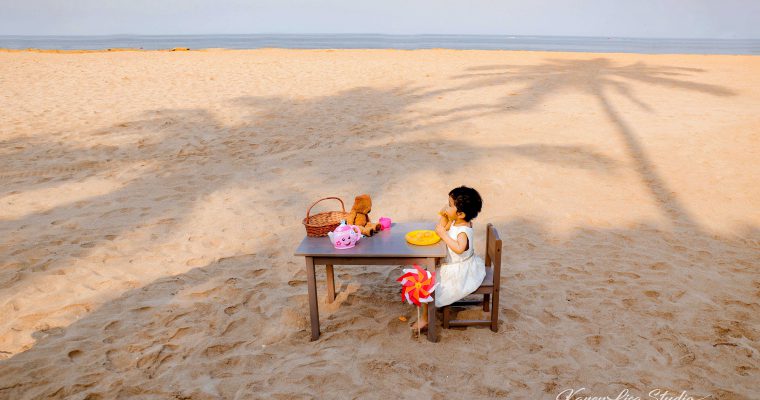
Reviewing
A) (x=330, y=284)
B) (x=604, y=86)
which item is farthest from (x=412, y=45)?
(x=330, y=284)

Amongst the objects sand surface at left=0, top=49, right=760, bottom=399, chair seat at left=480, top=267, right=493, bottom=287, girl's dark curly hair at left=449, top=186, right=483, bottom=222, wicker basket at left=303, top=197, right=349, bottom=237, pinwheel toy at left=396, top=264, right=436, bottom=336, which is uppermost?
girl's dark curly hair at left=449, top=186, right=483, bottom=222

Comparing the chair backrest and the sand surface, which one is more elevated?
the chair backrest

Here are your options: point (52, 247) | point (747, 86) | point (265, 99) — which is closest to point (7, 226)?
point (52, 247)

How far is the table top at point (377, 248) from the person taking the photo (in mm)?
3344

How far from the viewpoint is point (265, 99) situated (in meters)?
13.1

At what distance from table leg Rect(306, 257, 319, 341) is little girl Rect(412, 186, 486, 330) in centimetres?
75

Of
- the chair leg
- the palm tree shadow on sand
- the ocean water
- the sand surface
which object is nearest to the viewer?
the sand surface

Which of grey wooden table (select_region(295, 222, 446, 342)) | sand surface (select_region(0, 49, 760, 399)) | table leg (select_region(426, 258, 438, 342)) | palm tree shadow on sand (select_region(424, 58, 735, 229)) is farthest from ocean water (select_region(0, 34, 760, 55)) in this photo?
table leg (select_region(426, 258, 438, 342))

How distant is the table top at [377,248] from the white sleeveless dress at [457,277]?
169 millimetres

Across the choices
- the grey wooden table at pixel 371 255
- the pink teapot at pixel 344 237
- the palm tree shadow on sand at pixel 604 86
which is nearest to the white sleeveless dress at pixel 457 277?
the grey wooden table at pixel 371 255

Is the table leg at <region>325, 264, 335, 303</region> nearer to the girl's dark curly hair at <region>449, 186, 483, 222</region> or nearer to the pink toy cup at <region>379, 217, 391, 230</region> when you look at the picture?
the pink toy cup at <region>379, 217, 391, 230</region>

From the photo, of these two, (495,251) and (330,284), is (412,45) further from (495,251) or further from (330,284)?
(495,251)

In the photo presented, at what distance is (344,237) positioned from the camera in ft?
11.1

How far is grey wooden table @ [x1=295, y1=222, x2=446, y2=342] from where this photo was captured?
335cm
